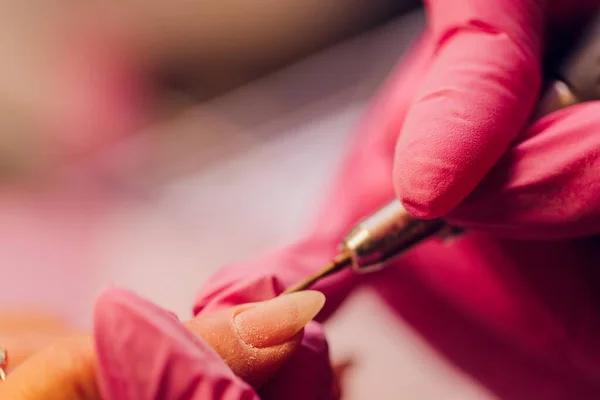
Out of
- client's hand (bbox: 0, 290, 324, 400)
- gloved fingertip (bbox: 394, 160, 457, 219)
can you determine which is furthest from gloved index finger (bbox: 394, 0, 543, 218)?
client's hand (bbox: 0, 290, 324, 400)

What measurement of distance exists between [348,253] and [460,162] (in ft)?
0.30

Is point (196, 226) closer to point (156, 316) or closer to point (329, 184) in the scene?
point (329, 184)

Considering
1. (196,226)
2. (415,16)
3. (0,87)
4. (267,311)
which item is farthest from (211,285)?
(415,16)

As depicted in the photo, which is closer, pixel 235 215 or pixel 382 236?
pixel 382 236

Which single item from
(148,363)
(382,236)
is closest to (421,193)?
(382,236)

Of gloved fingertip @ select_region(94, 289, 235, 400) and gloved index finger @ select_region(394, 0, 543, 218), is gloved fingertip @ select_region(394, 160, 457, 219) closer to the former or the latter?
gloved index finger @ select_region(394, 0, 543, 218)

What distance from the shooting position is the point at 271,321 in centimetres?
27

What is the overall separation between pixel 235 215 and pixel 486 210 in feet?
0.98

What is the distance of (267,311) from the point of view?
27cm

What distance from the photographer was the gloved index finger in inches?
11.1

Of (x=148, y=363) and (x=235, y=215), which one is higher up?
(x=235, y=215)

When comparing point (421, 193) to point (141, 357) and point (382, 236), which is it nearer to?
point (382, 236)

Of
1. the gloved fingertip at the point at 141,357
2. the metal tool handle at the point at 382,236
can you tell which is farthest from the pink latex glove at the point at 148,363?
the metal tool handle at the point at 382,236

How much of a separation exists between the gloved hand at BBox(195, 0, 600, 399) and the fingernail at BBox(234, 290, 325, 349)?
4 centimetres
